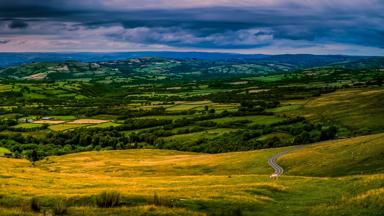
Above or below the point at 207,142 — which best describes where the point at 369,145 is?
above


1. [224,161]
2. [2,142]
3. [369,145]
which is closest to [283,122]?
[224,161]

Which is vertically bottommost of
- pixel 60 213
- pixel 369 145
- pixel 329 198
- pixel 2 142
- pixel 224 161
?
pixel 2 142

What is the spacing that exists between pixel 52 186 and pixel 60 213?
20599 mm

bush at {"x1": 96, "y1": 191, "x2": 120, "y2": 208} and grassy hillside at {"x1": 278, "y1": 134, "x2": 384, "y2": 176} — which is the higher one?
bush at {"x1": 96, "y1": 191, "x2": 120, "y2": 208}

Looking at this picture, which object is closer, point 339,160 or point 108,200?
point 108,200

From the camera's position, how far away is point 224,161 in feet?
382

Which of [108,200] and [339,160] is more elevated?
[108,200]

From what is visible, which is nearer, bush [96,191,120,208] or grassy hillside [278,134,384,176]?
bush [96,191,120,208]

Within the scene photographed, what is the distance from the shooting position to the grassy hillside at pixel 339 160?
80.3 m

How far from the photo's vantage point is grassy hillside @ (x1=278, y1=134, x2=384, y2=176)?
263 feet

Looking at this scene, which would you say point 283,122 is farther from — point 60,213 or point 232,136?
point 60,213

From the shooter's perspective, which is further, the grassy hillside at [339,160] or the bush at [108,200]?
the grassy hillside at [339,160]

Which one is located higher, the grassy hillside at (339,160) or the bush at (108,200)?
the bush at (108,200)

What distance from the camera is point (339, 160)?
292ft
